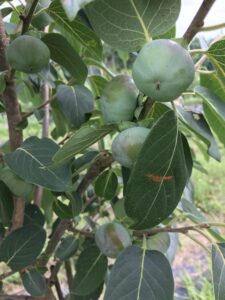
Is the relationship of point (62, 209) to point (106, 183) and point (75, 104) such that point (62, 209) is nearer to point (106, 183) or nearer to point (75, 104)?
point (106, 183)

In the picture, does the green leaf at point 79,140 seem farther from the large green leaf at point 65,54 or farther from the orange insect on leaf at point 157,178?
the large green leaf at point 65,54

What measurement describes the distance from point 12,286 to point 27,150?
194cm

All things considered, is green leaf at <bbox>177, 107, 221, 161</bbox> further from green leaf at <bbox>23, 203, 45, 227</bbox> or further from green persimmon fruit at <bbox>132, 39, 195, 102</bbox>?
green leaf at <bbox>23, 203, 45, 227</bbox>

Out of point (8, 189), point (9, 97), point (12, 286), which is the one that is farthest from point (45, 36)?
point (12, 286)

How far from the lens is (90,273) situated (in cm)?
92

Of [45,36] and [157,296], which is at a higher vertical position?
[45,36]

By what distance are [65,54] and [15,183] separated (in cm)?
25

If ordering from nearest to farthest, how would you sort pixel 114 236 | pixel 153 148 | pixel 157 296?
pixel 153 148 → pixel 157 296 → pixel 114 236

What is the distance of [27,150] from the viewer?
747 mm

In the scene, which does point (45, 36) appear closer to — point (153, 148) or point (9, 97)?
point (9, 97)

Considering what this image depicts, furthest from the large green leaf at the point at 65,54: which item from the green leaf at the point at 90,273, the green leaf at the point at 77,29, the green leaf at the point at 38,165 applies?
the green leaf at the point at 90,273

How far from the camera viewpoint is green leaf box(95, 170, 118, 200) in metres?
0.84

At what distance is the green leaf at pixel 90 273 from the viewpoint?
92cm

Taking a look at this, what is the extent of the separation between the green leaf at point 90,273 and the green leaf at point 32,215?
5.2 inches
